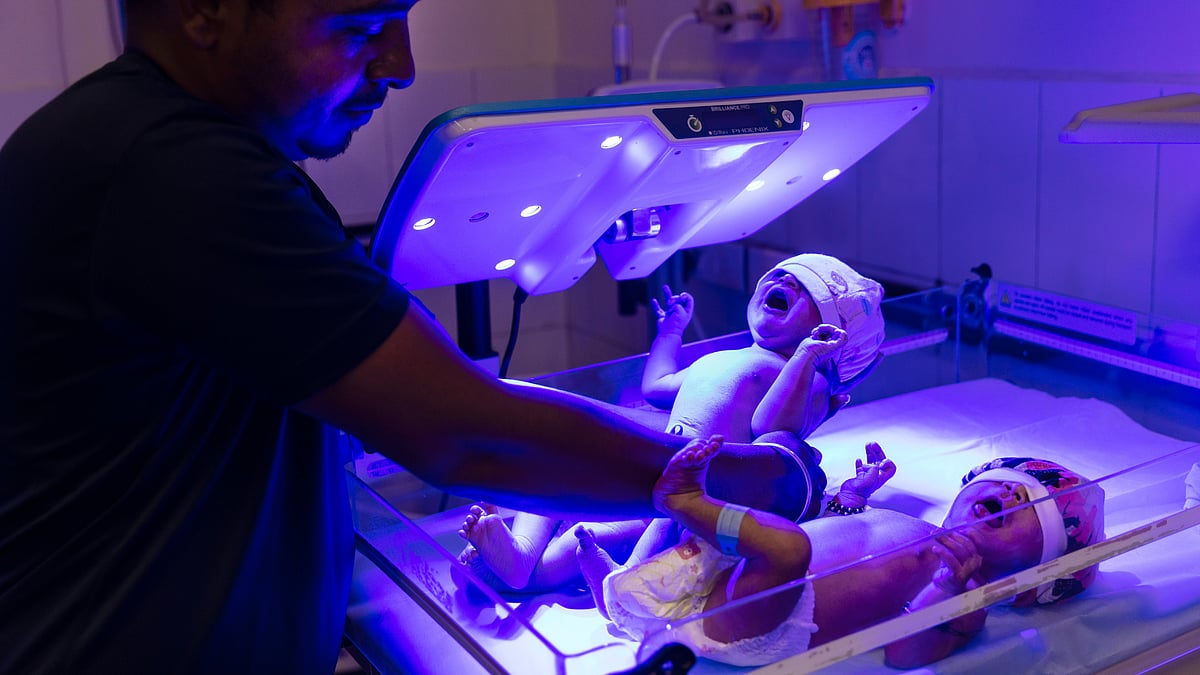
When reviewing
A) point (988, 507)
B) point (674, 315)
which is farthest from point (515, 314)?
point (988, 507)

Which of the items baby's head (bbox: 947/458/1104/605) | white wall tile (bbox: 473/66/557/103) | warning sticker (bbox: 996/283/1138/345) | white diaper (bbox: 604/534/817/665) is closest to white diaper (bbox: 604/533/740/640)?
white diaper (bbox: 604/534/817/665)

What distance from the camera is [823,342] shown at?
1.23 metres

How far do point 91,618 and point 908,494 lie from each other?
2.93 feet

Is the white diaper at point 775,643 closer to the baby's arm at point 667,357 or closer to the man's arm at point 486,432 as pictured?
the man's arm at point 486,432

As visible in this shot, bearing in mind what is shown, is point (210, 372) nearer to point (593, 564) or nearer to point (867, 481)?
point (593, 564)

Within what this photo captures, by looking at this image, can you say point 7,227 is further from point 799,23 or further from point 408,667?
point 799,23

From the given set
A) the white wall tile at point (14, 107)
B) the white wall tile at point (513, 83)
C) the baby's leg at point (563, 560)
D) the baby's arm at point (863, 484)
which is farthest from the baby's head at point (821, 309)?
the white wall tile at point (14, 107)

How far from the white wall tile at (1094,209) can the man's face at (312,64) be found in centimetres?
115

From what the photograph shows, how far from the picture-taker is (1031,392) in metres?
1.57

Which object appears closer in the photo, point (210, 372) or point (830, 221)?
point (210, 372)

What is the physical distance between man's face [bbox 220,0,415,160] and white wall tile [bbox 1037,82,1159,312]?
3.76 feet

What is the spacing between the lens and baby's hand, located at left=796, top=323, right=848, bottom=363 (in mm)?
1222

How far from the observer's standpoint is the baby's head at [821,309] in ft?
4.29

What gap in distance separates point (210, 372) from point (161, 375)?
0.03 meters
